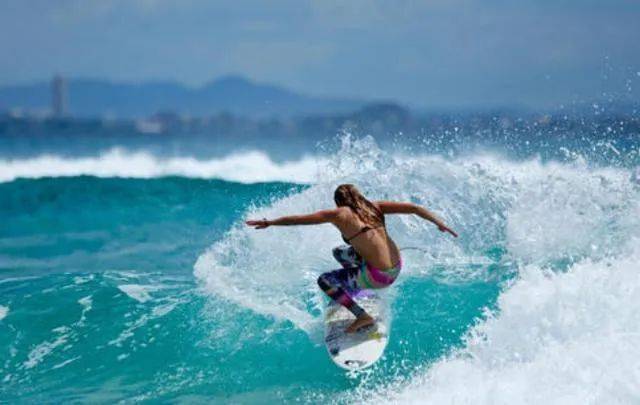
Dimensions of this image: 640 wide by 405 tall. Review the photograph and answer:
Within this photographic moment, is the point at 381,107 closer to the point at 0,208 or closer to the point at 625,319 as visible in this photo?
the point at 0,208

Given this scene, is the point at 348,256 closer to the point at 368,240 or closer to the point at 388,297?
the point at 368,240

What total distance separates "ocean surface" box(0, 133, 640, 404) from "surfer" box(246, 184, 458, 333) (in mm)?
710

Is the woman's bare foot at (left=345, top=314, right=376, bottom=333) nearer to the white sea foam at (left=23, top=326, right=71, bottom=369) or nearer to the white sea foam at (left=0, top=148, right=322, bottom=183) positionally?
the white sea foam at (left=23, top=326, right=71, bottom=369)

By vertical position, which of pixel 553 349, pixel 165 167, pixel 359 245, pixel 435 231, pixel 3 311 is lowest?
pixel 553 349

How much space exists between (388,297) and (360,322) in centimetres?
76

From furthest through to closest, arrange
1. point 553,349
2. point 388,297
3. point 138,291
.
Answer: point 138,291 → point 388,297 → point 553,349

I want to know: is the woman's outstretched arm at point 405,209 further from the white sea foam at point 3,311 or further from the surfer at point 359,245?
the white sea foam at point 3,311

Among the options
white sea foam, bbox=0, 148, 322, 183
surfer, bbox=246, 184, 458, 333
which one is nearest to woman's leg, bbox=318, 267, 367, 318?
surfer, bbox=246, 184, 458, 333

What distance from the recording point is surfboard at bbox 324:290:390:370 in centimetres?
641

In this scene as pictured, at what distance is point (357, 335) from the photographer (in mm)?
6609

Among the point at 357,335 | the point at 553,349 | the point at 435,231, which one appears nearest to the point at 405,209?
the point at 357,335

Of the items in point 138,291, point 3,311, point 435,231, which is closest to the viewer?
point 3,311

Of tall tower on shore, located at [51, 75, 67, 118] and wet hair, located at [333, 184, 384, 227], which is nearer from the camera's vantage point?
wet hair, located at [333, 184, 384, 227]

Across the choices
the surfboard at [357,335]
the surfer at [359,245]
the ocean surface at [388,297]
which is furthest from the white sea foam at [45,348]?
the surfer at [359,245]
